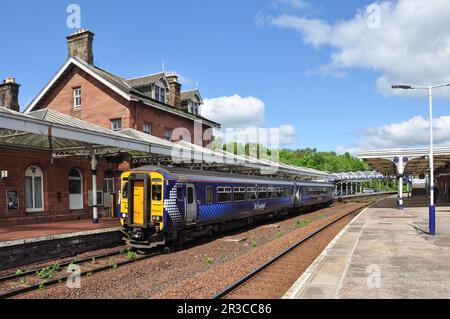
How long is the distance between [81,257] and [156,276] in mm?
3847

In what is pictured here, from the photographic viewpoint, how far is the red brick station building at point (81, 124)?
742 inches

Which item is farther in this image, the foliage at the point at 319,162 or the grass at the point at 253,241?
the foliage at the point at 319,162

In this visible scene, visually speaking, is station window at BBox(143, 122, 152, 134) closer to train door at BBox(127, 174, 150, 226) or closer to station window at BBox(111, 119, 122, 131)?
station window at BBox(111, 119, 122, 131)

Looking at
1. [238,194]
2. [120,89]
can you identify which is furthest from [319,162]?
[238,194]

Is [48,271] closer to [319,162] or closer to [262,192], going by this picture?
[262,192]

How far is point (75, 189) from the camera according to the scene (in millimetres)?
22547

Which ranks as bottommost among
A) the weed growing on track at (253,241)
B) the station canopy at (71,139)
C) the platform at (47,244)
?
the weed growing on track at (253,241)

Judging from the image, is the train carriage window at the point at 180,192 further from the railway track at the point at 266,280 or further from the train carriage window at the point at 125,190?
the railway track at the point at 266,280

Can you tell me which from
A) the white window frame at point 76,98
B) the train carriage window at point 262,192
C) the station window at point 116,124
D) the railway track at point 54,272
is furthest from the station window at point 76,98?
the railway track at point 54,272

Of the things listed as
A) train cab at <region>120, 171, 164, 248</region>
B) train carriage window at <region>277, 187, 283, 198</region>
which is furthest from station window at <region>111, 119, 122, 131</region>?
train cab at <region>120, 171, 164, 248</region>

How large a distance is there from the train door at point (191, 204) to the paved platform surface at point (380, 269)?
526 cm

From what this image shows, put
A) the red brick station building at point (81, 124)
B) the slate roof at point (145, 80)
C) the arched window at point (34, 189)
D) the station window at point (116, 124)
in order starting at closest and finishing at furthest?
1. the red brick station building at point (81, 124)
2. the arched window at point (34, 189)
3. the station window at point (116, 124)
4. the slate roof at point (145, 80)
